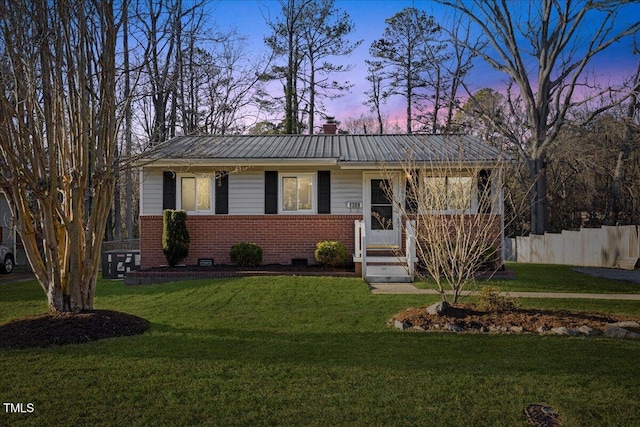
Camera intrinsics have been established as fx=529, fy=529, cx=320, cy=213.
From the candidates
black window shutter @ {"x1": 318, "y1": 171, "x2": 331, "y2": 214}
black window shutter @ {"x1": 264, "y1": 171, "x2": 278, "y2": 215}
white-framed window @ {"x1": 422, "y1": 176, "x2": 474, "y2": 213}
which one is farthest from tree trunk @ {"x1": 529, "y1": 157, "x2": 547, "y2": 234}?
white-framed window @ {"x1": 422, "y1": 176, "x2": 474, "y2": 213}

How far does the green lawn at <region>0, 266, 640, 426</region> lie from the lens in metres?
4.29

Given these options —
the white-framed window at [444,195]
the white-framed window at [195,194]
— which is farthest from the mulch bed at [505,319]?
the white-framed window at [195,194]

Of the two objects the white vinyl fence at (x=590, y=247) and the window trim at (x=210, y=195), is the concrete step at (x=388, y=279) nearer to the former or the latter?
the window trim at (x=210, y=195)

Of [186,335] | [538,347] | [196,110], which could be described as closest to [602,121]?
[196,110]

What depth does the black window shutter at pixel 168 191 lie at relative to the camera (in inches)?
589

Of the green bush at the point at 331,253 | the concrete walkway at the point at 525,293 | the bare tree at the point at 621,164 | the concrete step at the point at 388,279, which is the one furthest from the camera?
the bare tree at the point at 621,164

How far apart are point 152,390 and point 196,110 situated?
23884 millimetres

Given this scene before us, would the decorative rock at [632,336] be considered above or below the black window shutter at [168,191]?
below

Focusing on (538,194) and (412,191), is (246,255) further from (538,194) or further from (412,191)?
(538,194)

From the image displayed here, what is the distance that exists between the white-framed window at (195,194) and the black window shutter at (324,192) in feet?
10.4

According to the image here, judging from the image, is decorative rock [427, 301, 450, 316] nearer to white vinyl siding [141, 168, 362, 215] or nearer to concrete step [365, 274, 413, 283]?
concrete step [365, 274, 413, 283]

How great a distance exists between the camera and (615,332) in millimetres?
6820

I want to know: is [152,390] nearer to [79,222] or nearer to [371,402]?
[371,402]

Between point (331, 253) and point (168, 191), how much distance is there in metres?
5.03
